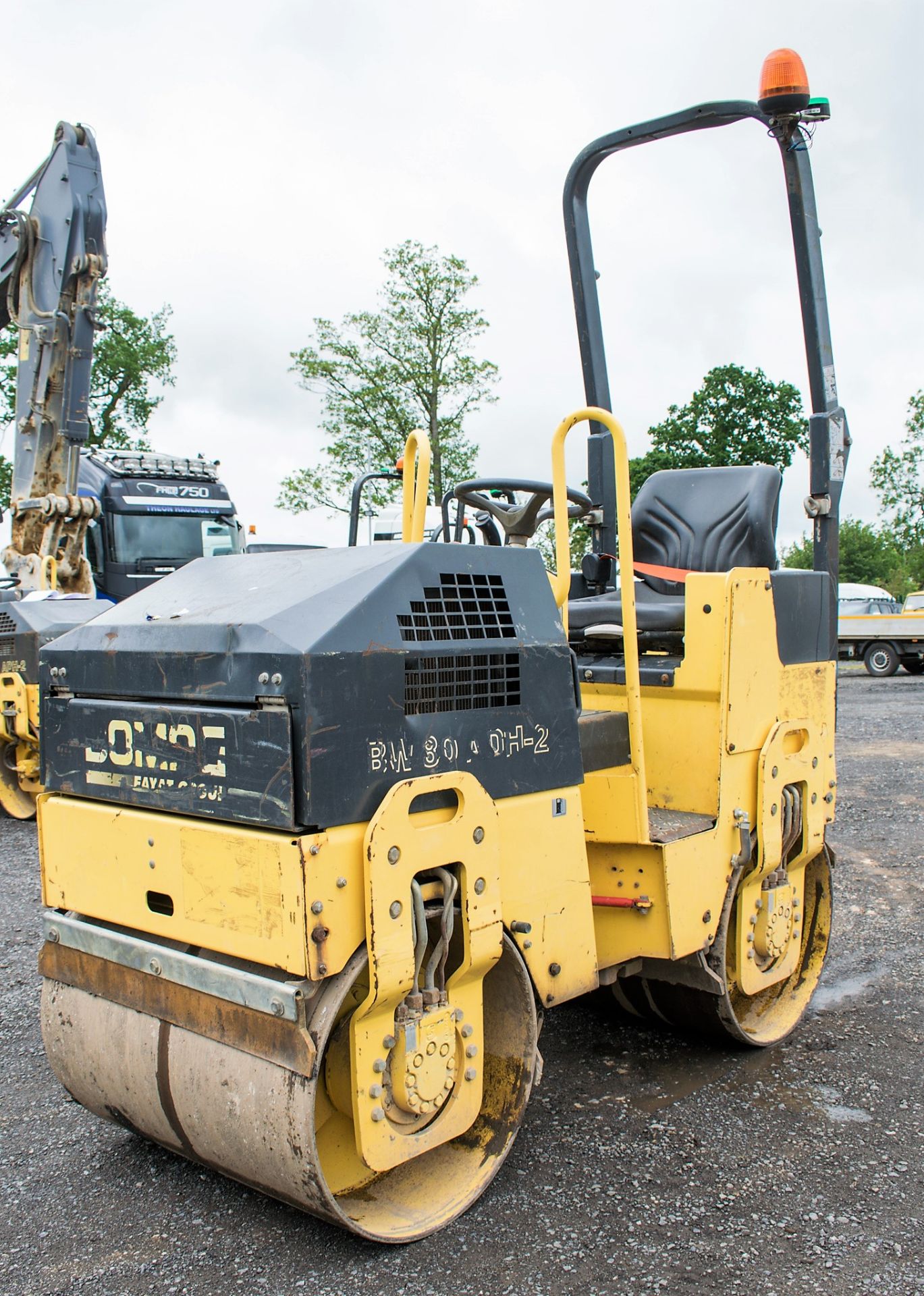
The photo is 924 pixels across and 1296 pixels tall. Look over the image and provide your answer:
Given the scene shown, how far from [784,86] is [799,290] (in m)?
0.63

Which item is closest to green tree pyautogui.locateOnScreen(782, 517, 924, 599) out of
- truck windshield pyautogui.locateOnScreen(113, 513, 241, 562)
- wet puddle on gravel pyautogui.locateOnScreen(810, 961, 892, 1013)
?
truck windshield pyautogui.locateOnScreen(113, 513, 241, 562)

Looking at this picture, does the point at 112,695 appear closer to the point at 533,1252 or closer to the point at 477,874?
the point at 477,874

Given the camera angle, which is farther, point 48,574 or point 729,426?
point 729,426

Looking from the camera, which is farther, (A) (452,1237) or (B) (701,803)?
(B) (701,803)

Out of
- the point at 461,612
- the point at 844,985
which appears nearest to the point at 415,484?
the point at 461,612

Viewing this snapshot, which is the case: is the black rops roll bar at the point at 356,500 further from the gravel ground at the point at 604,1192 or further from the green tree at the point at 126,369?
the green tree at the point at 126,369

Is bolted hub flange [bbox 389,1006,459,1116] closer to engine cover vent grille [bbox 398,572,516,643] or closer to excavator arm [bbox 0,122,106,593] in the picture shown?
engine cover vent grille [bbox 398,572,516,643]

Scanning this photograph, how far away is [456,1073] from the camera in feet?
8.39

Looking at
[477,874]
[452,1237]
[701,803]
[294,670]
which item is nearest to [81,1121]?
[452,1237]

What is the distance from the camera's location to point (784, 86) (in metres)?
3.51

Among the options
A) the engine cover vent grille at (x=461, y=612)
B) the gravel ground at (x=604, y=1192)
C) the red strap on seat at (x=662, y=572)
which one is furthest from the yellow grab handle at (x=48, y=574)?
the engine cover vent grille at (x=461, y=612)

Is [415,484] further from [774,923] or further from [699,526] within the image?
[774,923]

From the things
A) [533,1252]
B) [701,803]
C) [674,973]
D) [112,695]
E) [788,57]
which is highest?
[788,57]

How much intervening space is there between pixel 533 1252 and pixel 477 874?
81 cm
